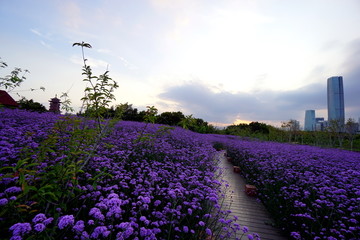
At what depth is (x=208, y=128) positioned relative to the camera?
30656 mm

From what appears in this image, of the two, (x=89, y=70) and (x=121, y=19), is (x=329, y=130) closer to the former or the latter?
(x=121, y=19)

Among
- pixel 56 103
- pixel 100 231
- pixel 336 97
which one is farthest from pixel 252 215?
pixel 336 97

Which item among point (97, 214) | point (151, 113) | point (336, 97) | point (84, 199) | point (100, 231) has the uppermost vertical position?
point (336, 97)

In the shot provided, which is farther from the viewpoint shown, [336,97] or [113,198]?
[336,97]

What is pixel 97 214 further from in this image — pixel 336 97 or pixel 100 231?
pixel 336 97

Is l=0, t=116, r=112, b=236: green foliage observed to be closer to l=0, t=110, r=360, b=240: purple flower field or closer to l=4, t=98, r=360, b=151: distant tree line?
l=0, t=110, r=360, b=240: purple flower field

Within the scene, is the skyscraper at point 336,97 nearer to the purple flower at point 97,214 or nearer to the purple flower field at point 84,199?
the purple flower field at point 84,199

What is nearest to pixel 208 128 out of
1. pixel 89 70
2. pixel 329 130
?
pixel 329 130

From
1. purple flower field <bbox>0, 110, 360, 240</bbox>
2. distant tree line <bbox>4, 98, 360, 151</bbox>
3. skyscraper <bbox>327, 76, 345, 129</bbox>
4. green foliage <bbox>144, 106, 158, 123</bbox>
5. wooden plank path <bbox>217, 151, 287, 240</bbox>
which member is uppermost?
skyscraper <bbox>327, 76, 345, 129</bbox>

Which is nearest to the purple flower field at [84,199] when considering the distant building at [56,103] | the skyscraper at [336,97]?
the distant building at [56,103]

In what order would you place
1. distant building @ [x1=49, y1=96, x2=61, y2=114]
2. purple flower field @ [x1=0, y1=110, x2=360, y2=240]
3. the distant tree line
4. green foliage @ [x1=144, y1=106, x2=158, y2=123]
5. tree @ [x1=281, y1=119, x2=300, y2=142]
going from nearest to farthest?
purple flower field @ [x1=0, y1=110, x2=360, y2=240] → green foliage @ [x1=144, y1=106, x2=158, y2=123] → distant building @ [x1=49, y1=96, x2=61, y2=114] → the distant tree line → tree @ [x1=281, y1=119, x2=300, y2=142]

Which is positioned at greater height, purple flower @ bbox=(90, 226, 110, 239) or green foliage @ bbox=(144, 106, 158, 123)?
green foliage @ bbox=(144, 106, 158, 123)

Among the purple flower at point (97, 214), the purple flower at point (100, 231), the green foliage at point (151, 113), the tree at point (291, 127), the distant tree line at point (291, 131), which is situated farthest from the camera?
the tree at point (291, 127)

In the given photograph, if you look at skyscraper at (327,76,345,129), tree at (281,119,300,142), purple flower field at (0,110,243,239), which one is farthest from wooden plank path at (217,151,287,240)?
skyscraper at (327,76,345,129)
